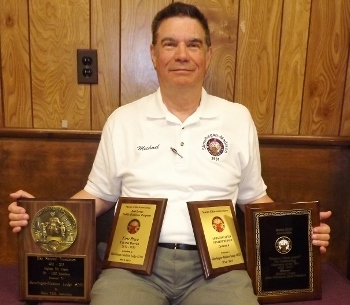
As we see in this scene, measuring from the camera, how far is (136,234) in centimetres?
117

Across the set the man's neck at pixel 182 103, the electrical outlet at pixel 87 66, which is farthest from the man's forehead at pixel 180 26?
the electrical outlet at pixel 87 66

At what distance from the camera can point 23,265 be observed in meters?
1.17

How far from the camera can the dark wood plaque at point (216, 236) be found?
1.14m

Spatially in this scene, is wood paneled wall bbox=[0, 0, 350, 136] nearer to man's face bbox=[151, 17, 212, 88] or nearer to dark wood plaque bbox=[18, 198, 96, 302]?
man's face bbox=[151, 17, 212, 88]

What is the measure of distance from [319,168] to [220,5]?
0.70 metres

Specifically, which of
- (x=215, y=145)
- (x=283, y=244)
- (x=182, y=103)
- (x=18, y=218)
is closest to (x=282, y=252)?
(x=283, y=244)

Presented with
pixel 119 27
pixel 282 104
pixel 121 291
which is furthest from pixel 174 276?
pixel 119 27

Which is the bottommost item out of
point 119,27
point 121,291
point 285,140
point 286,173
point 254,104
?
point 121,291

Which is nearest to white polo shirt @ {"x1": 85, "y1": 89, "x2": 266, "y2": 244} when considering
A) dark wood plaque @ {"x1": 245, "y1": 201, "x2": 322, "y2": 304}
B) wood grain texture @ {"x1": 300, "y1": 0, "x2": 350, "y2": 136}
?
dark wood plaque @ {"x1": 245, "y1": 201, "x2": 322, "y2": 304}

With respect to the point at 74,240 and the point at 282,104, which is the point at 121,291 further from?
the point at 282,104

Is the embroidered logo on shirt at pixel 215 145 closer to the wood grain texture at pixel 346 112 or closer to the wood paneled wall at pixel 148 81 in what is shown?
the wood paneled wall at pixel 148 81

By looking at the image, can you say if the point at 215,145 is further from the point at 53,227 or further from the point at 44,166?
the point at 44,166

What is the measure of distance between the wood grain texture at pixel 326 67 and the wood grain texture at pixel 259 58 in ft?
0.42

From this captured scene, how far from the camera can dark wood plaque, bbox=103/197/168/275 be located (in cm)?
114
